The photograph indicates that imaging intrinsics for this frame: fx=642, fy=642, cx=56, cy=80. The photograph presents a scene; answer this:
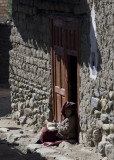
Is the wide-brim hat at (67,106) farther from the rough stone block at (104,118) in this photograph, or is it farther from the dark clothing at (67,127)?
the rough stone block at (104,118)

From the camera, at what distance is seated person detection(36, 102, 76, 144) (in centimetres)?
1103

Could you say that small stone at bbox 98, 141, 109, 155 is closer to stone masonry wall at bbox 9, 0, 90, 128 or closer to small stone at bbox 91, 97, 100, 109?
small stone at bbox 91, 97, 100, 109

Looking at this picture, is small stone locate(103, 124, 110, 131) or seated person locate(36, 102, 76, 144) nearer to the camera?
small stone locate(103, 124, 110, 131)

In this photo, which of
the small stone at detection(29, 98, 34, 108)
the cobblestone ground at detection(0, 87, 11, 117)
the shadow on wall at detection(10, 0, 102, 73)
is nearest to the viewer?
the shadow on wall at detection(10, 0, 102, 73)

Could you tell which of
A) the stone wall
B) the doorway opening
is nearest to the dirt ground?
the doorway opening

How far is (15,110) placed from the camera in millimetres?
14125

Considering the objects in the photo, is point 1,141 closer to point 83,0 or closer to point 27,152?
point 27,152

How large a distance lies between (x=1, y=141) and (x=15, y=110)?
6.22ft

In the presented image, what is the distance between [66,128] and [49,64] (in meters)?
1.60

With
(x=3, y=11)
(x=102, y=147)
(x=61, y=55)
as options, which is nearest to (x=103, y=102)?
(x=102, y=147)

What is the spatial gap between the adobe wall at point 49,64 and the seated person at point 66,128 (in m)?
0.22

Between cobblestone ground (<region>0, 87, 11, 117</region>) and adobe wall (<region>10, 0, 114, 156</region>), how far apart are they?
5.07 feet

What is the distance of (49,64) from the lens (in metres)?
12.1

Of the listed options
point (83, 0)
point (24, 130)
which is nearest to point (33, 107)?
point (24, 130)
